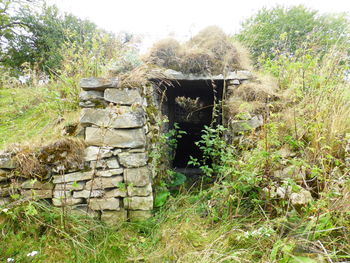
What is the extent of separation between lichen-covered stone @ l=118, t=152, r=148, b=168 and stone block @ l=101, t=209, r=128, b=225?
65cm

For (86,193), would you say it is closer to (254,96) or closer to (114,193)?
(114,193)

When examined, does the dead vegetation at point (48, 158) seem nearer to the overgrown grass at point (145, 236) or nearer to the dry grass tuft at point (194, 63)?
the overgrown grass at point (145, 236)

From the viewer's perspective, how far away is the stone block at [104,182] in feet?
7.84

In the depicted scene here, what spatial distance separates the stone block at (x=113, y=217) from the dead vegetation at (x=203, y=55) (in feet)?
8.07

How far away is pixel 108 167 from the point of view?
7.95 feet

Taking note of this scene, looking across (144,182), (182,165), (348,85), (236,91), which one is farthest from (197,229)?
(182,165)

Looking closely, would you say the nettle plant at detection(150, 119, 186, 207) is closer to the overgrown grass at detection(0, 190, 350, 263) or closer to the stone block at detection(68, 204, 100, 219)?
the overgrown grass at detection(0, 190, 350, 263)

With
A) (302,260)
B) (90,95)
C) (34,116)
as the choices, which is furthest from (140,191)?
(34,116)

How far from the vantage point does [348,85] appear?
2803 millimetres

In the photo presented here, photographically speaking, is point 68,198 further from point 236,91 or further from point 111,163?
point 236,91

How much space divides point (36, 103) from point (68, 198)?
2.89m

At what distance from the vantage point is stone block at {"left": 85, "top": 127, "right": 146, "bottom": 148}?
2395mm

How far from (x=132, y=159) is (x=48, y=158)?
103 centimetres

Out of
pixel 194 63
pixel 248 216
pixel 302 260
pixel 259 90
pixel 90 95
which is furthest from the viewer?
pixel 194 63
